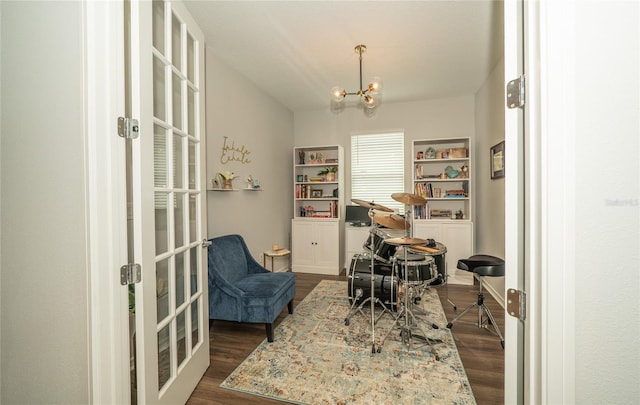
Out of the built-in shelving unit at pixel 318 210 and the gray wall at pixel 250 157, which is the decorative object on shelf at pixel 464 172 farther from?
the gray wall at pixel 250 157

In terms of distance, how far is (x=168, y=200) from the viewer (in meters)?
1.58

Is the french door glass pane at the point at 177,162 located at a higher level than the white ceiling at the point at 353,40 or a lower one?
lower

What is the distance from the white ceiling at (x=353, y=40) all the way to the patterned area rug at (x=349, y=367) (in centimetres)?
278

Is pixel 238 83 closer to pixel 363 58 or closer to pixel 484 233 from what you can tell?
pixel 363 58

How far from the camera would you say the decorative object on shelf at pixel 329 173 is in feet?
16.0

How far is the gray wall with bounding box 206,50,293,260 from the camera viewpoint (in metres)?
3.18

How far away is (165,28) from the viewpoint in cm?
155

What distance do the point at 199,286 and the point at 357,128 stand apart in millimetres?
3942

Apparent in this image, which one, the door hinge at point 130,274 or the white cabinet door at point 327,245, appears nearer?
the door hinge at point 130,274

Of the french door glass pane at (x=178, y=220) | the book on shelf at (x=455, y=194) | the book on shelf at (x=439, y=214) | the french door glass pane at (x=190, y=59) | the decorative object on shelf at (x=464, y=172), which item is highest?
the french door glass pane at (x=190, y=59)
